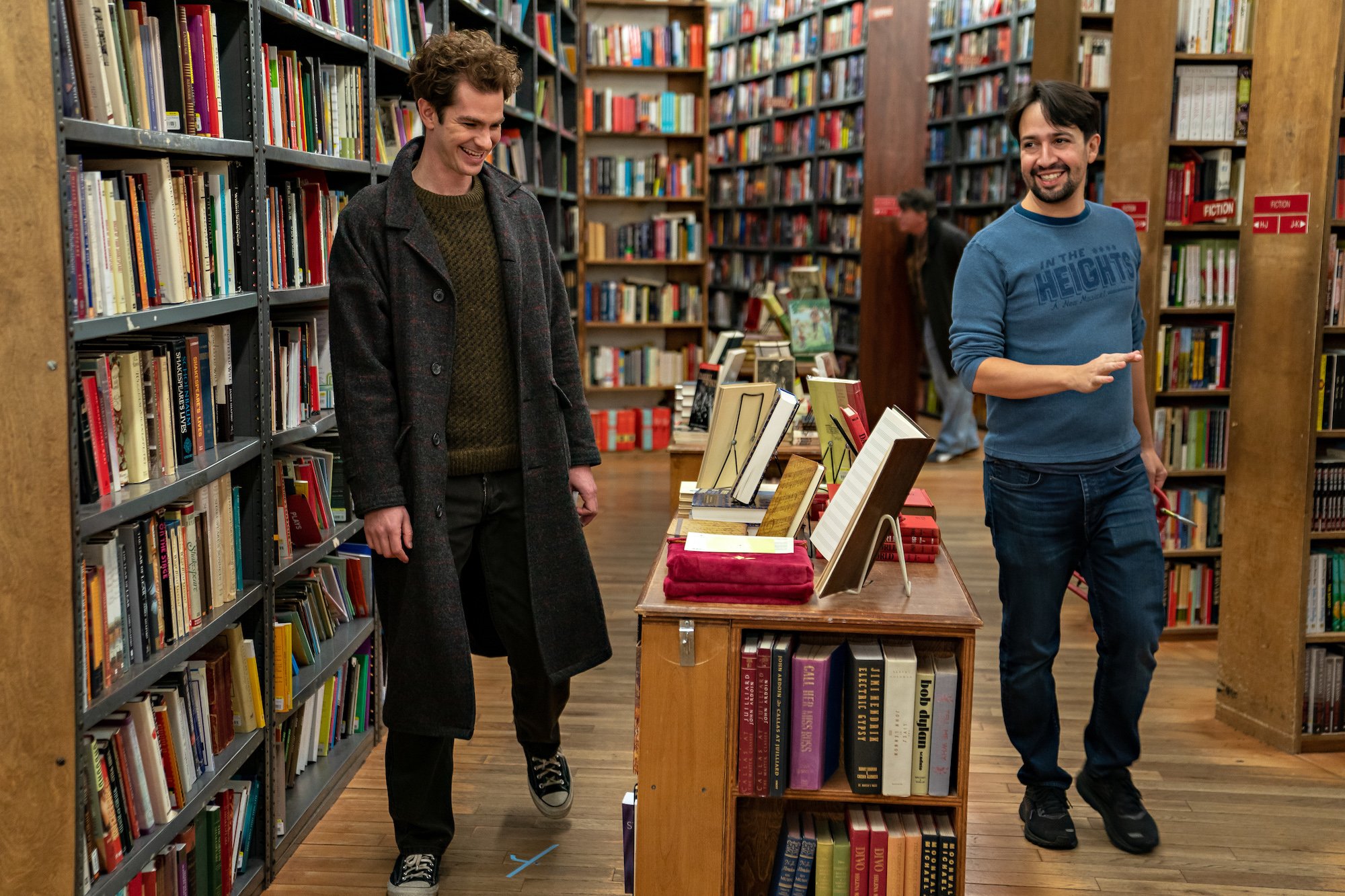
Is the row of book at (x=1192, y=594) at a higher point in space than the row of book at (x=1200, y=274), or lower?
lower

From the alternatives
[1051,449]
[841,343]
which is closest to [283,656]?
[1051,449]

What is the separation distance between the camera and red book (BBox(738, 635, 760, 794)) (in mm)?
2148

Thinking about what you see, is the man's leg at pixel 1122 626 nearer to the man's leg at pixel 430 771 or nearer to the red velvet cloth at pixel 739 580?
the red velvet cloth at pixel 739 580

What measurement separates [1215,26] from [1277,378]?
6.30 ft

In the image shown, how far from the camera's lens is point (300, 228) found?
295 centimetres

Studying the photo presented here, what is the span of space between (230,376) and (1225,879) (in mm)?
2420

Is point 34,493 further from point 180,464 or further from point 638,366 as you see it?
point 638,366

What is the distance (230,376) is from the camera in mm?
2521

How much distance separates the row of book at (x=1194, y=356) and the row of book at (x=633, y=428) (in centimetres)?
403

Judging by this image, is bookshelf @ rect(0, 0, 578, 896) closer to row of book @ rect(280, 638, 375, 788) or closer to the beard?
row of book @ rect(280, 638, 375, 788)

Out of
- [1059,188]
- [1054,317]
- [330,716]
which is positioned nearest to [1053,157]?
[1059,188]

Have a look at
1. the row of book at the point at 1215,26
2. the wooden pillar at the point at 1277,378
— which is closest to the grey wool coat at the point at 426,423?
the wooden pillar at the point at 1277,378

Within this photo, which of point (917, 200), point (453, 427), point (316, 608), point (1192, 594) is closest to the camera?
point (453, 427)

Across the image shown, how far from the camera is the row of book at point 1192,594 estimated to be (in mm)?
4652
